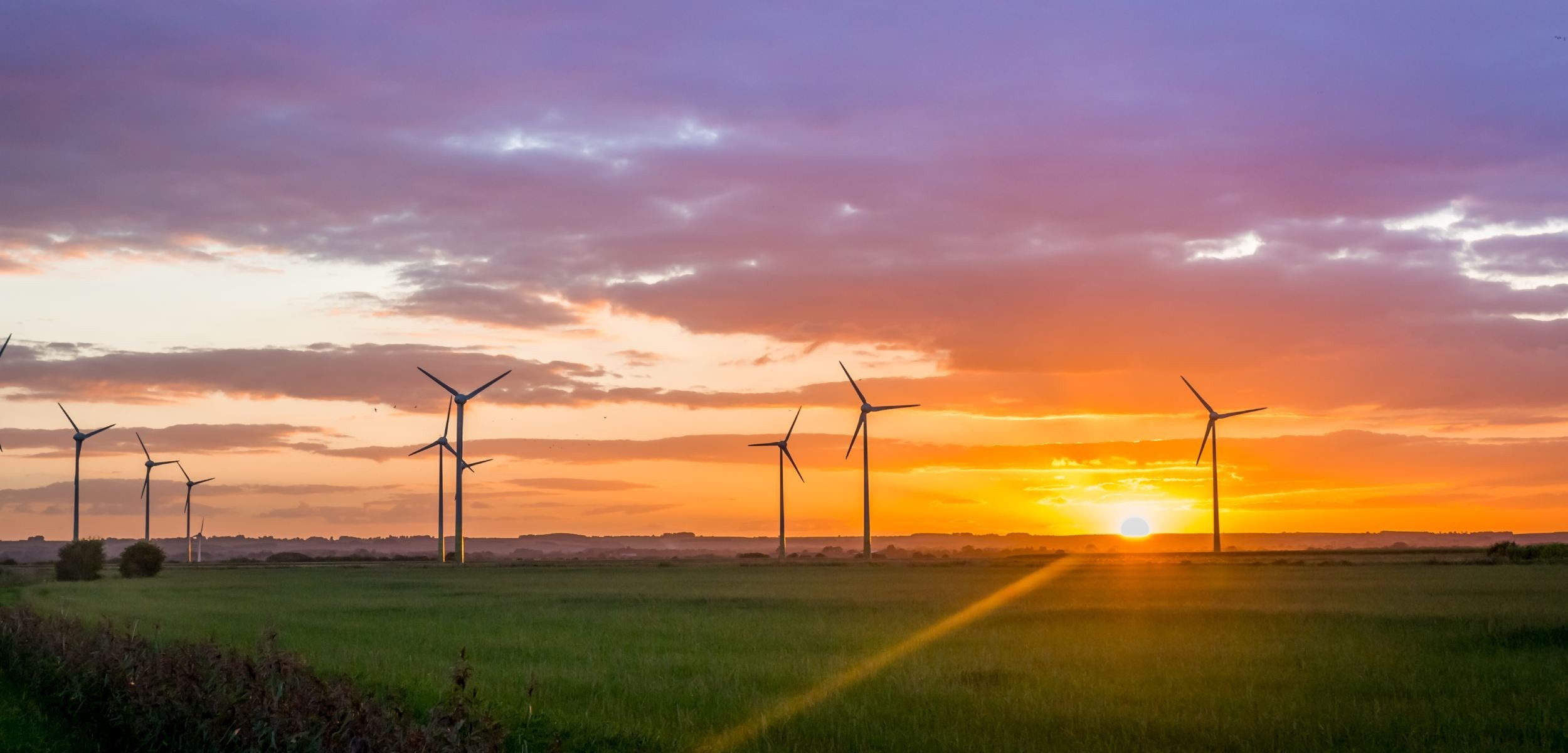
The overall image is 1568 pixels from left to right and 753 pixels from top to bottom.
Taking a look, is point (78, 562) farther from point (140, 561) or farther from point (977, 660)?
point (977, 660)

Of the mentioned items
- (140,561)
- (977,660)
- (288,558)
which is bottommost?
(288,558)

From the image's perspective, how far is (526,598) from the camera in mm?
59469

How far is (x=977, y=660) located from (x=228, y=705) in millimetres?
17234

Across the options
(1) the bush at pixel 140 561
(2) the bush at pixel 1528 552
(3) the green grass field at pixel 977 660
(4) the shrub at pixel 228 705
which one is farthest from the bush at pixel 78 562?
(2) the bush at pixel 1528 552

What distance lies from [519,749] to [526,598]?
139ft

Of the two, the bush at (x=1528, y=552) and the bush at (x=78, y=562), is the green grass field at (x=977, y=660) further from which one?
the bush at (x=1528, y=552)

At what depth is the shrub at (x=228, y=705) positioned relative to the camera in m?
15.1

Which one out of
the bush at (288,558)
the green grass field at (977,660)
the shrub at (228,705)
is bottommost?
the bush at (288,558)

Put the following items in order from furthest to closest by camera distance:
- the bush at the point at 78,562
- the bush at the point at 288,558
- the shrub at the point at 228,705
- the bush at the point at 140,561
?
the bush at the point at 288,558 < the bush at the point at 140,561 < the bush at the point at 78,562 < the shrub at the point at 228,705

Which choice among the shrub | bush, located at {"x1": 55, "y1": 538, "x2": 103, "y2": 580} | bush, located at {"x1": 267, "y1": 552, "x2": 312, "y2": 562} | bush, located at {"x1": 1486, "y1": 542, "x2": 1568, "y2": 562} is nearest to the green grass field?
the shrub

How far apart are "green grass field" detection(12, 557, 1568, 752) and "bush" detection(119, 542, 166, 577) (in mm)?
43723

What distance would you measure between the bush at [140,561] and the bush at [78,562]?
138 inches

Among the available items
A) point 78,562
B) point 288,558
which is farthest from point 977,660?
point 288,558

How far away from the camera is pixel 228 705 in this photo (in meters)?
16.5
